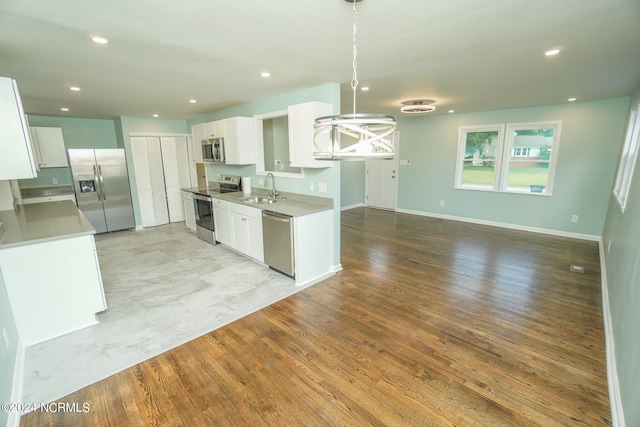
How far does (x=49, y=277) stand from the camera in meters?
2.47

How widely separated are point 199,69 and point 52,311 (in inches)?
104

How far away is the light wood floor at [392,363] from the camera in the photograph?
1.77m

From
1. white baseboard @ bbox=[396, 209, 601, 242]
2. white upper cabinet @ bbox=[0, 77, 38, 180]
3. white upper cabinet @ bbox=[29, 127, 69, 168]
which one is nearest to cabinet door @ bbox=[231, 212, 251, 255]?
white upper cabinet @ bbox=[0, 77, 38, 180]

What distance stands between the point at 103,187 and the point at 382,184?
657 centimetres

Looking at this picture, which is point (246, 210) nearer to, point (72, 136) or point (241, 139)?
point (241, 139)

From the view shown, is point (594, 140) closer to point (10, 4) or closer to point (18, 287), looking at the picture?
point (10, 4)

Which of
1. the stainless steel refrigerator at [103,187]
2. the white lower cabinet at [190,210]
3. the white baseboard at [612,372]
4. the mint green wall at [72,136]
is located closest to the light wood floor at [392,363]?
the white baseboard at [612,372]

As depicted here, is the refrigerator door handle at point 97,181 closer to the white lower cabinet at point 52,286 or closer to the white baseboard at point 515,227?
the white lower cabinet at point 52,286

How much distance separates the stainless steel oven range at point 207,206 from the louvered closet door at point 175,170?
5.56 ft

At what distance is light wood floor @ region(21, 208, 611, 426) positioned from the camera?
1.77m

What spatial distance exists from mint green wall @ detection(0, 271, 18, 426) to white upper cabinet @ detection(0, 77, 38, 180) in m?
0.87

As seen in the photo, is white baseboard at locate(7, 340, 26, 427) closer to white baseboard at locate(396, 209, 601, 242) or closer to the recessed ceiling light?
the recessed ceiling light

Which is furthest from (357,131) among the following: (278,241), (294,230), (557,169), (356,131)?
(557,169)

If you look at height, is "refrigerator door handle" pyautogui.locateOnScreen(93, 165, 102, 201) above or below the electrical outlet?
above
